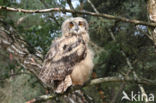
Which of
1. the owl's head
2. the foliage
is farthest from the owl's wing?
the foliage

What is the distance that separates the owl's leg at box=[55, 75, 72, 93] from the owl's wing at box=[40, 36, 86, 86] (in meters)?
0.05

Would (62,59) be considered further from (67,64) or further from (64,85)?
(64,85)

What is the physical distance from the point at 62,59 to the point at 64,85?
1.19 ft

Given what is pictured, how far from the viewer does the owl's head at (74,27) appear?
3.28 metres

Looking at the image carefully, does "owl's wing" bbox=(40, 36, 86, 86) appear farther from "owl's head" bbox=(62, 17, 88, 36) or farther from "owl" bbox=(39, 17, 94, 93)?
"owl's head" bbox=(62, 17, 88, 36)

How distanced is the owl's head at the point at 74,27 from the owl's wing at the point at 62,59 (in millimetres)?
293

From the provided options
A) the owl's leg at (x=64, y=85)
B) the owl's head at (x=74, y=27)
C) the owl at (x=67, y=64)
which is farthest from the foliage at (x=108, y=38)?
the owl's leg at (x=64, y=85)

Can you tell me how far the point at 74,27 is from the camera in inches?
130

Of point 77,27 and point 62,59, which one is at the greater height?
point 77,27

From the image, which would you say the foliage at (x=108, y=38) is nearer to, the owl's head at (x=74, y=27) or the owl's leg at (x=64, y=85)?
the owl's head at (x=74, y=27)

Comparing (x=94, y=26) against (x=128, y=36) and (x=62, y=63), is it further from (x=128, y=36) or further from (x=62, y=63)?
(x=62, y=63)

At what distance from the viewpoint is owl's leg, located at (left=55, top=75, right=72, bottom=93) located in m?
2.56

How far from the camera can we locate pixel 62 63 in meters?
2.79

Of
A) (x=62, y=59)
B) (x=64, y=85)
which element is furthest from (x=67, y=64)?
(x=64, y=85)
